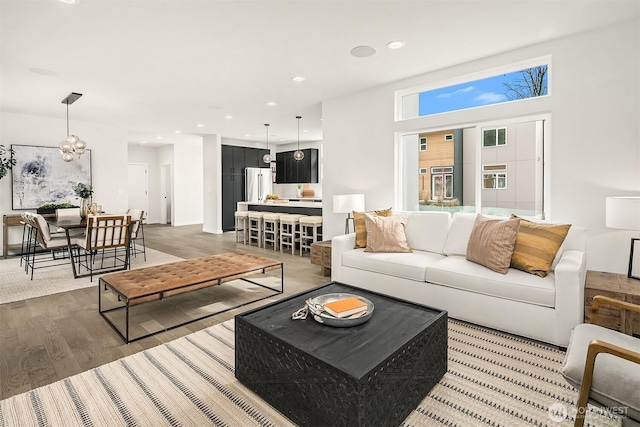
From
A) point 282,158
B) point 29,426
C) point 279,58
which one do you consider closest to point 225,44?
point 279,58

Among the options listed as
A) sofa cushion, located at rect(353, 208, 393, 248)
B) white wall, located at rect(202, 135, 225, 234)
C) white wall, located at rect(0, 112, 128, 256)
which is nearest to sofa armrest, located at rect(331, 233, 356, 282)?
sofa cushion, located at rect(353, 208, 393, 248)

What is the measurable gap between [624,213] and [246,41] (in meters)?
3.69

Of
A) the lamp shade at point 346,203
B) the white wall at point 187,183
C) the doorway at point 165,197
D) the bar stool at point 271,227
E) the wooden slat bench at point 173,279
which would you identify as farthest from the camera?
the doorway at point 165,197

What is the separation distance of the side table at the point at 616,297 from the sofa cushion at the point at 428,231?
4.31 ft

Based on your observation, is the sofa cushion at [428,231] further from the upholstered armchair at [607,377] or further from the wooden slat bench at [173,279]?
the upholstered armchair at [607,377]

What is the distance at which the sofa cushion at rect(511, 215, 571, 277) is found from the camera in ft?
8.84

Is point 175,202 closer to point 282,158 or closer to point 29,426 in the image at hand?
point 282,158

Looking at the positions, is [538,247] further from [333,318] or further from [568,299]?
[333,318]

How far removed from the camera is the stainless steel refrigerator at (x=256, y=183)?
993 cm

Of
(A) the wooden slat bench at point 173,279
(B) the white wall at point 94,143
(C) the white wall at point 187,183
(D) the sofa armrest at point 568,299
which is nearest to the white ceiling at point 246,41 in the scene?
(B) the white wall at point 94,143

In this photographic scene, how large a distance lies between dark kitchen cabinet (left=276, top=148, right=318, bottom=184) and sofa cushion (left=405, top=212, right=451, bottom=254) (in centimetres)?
624

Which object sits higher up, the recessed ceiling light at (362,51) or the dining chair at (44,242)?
the recessed ceiling light at (362,51)

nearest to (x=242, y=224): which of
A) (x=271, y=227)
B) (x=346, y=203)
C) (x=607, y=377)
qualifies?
(x=271, y=227)

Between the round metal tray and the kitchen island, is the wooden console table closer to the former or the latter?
the kitchen island
